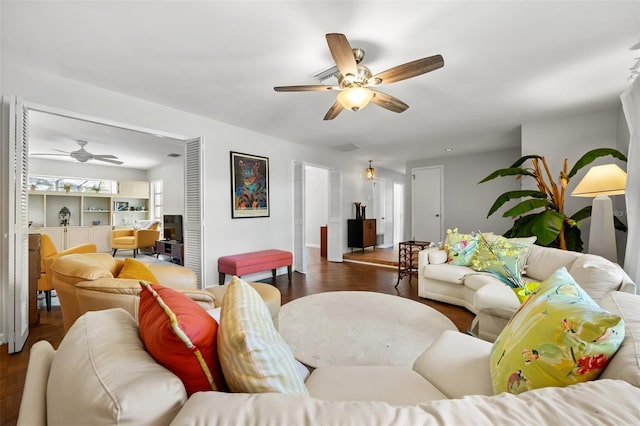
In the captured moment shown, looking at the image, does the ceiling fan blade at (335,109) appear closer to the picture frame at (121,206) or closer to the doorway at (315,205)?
the doorway at (315,205)

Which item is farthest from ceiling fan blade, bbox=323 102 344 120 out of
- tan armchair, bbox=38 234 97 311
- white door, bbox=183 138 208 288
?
tan armchair, bbox=38 234 97 311

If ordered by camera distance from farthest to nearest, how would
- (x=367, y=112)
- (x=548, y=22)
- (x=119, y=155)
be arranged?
(x=119, y=155), (x=367, y=112), (x=548, y=22)

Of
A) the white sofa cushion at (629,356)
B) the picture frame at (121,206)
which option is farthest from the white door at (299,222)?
the picture frame at (121,206)

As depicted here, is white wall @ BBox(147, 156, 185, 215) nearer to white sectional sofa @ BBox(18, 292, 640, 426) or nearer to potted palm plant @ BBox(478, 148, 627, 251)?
white sectional sofa @ BBox(18, 292, 640, 426)

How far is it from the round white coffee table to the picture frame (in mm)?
7011

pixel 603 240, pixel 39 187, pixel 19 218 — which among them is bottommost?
pixel 603 240

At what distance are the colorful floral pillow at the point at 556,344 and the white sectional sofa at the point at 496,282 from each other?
113 cm

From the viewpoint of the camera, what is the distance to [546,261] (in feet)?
9.16

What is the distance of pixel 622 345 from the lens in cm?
73

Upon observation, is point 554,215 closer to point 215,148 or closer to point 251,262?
point 251,262

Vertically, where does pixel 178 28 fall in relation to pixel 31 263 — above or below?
above

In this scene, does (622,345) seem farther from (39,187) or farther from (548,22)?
(39,187)

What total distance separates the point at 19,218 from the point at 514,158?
7.65 m

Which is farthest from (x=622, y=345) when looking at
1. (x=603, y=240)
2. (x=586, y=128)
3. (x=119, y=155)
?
(x=119, y=155)
